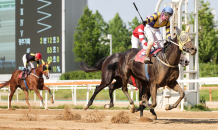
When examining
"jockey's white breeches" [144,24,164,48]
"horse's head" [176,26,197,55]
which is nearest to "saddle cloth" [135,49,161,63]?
"jockey's white breeches" [144,24,164,48]

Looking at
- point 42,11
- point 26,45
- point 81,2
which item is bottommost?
point 26,45

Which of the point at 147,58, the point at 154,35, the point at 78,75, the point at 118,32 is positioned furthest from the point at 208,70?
the point at 147,58

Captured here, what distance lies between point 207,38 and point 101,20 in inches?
472

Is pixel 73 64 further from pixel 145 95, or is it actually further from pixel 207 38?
pixel 145 95

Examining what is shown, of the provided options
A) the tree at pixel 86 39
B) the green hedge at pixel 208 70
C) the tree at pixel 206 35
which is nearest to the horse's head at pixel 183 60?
the green hedge at pixel 208 70

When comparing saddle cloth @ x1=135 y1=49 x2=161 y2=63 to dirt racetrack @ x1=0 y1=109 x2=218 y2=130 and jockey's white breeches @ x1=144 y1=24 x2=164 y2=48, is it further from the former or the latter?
dirt racetrack @ x1=0 y1=109 x2=218 y2=130

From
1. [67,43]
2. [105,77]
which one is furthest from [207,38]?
[105,77]

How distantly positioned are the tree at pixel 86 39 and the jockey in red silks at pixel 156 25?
50.7ft

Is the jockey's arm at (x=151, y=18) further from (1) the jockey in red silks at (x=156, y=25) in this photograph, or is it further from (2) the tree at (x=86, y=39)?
(2) the tree at (x=86, y=39)

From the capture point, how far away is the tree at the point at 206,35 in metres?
18.6

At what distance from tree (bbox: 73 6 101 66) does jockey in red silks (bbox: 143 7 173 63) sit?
15.5m

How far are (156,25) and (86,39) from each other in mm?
16126

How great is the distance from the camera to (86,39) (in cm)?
2122

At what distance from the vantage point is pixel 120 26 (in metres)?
29.3
